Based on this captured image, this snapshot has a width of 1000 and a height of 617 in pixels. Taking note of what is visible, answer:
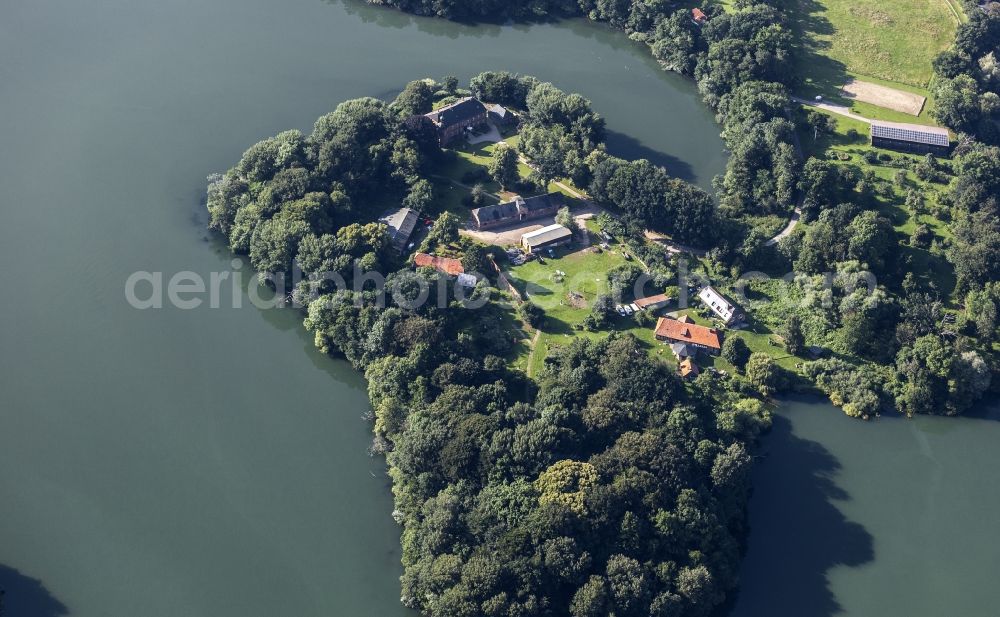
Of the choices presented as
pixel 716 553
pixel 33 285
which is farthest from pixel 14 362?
pixel 716 553

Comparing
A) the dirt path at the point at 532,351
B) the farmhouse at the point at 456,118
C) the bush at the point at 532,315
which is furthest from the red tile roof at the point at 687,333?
the farmhouse at the point at 456,118

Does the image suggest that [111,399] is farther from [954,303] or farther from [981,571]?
[954,303]

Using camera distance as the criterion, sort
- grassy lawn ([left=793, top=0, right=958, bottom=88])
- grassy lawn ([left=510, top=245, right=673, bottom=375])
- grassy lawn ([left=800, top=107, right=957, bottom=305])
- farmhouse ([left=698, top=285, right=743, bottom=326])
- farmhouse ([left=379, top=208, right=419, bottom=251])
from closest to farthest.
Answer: grassy lawn ([left=510, top=245, right=673, bottom=375]), farmhouse ([left=698, top=285, right=743, bottom=326]), grassy lawn ([left=800, top=107, right=957, bottom=305]), farmhouse ([left=379, top=208, right=419, bottom=251]), grassy lawn ([left=793, top=0, right=958, bottom=88])

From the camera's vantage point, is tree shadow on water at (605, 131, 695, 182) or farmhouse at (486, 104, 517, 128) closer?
tree shadow on water at (605, 131, 695, 182)

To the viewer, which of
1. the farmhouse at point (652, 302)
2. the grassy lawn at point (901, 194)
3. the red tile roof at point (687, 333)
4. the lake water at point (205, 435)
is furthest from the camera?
the grassy lawn at point (901, 194)

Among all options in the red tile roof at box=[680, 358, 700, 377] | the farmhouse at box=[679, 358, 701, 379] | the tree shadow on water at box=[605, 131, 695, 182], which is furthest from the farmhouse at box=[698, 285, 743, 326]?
the tree shadow on water at box=[605, 131, 695, 182]

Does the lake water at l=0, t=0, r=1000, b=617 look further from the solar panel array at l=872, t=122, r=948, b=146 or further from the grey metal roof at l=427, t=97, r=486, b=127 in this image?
the solar panel array at l=872, t=122, r=948, b=146

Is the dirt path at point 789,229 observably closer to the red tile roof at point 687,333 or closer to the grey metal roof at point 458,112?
the red tile roof at point 687,333
